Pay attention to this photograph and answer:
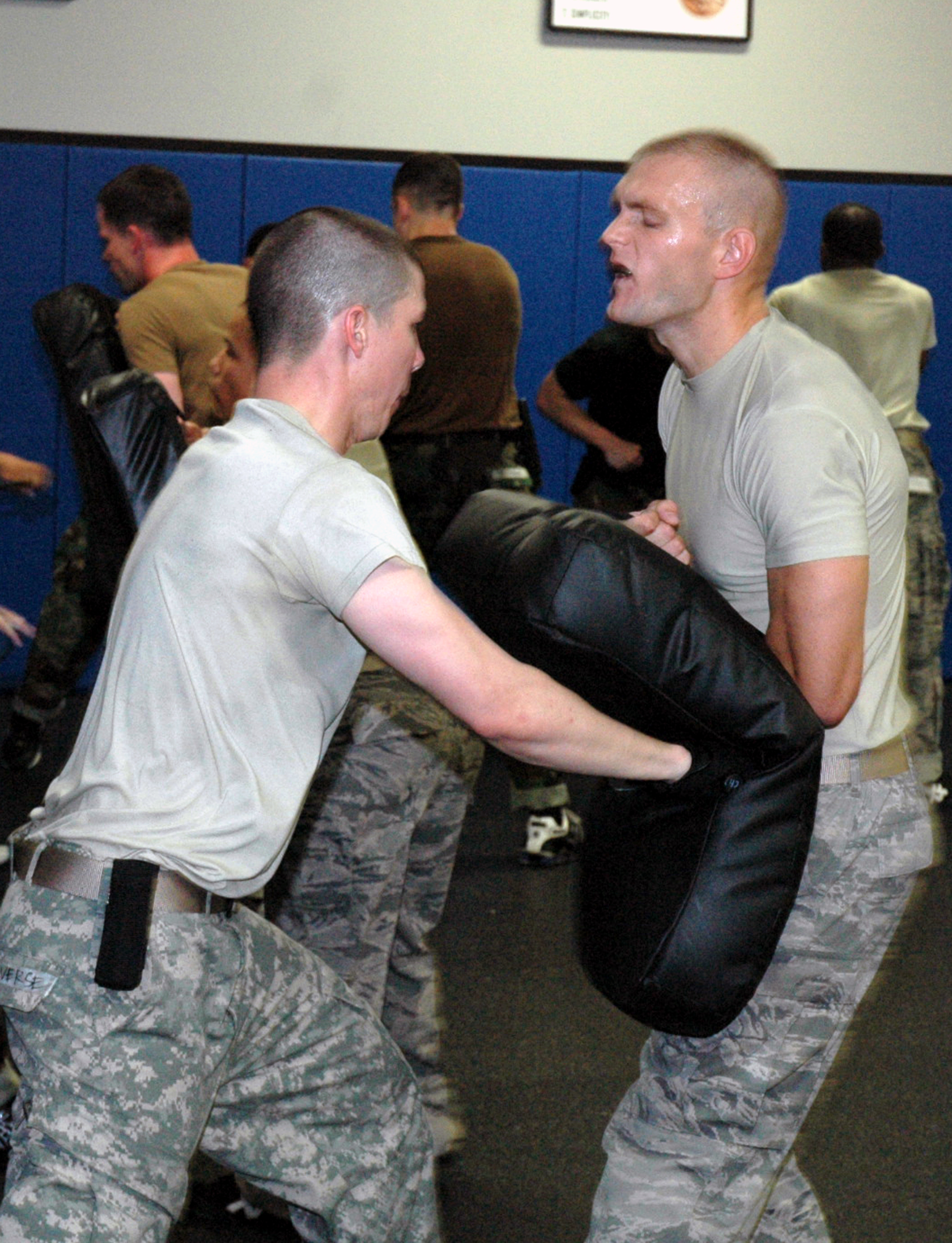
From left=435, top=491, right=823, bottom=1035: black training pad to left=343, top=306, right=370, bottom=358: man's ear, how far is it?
24cm

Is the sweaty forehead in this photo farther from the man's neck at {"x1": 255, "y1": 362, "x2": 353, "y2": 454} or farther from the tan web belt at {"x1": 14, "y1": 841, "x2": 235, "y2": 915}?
the tan web belt at {"x1": 14, "y1": 841, "x2": 235, "y2": 915}

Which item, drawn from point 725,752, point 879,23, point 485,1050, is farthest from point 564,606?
point 879,23

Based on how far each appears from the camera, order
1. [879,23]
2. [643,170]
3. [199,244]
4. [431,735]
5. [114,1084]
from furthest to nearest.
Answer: [879,23], [199,244], [431,735], [643,170], [114,1084]


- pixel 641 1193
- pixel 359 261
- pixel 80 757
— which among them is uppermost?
pixel 359 261

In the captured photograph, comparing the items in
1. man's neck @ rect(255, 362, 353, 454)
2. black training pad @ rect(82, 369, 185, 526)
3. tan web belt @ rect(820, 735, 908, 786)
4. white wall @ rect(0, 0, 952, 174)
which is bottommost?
tan web belt @ rect(820, 735, 908, 786)

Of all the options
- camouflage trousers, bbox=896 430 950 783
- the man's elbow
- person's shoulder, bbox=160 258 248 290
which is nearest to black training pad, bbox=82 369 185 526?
the man's elbow

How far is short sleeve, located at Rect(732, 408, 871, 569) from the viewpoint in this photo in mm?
1612

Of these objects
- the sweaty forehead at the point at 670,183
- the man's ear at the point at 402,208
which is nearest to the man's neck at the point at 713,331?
→ the sweaty forehead at the point at 670,183

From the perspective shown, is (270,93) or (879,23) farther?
(879,23)

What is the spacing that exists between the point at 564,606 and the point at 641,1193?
71 cm

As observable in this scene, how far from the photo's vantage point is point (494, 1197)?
7.98 feet

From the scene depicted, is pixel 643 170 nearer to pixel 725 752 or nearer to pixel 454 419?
pixel 725 752

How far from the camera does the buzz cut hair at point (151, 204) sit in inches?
147

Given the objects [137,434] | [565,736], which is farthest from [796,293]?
[565,736]
